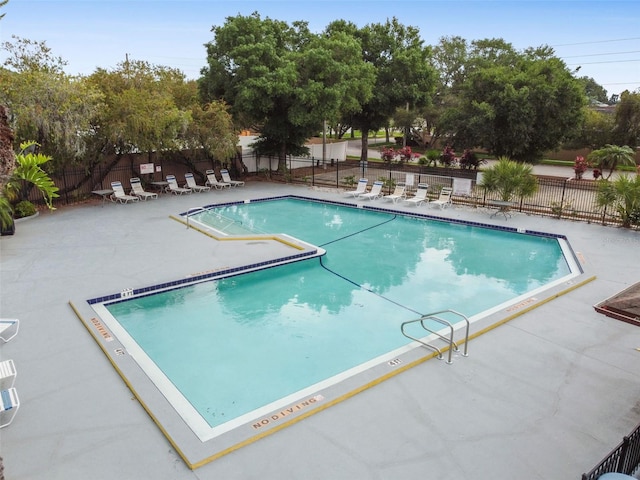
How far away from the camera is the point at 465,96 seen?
22734 mm

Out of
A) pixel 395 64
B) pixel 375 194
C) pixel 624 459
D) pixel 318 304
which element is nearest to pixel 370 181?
pixel 375 194

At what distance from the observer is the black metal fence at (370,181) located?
52.1 ft

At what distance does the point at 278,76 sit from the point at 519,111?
10.8 metres

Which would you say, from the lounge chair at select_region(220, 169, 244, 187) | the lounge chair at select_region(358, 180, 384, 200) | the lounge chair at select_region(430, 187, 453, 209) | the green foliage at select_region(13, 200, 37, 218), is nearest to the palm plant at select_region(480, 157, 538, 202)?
the lounge chair at select_region(430, 187, 453, 209)

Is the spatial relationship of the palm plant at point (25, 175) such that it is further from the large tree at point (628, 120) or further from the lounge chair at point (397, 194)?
the large tree at point (628, 120)

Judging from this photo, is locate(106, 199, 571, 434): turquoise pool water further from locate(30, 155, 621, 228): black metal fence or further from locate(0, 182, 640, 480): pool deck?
locate(30, 155, 621, 228): black metal fence

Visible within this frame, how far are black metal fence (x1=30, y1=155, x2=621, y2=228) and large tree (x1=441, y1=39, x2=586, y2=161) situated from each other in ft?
6.54

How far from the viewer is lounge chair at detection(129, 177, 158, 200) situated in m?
18.6

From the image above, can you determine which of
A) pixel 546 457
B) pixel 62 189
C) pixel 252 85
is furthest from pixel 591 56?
pixel 546 457

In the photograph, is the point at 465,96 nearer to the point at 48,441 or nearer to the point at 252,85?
the point at 252,85

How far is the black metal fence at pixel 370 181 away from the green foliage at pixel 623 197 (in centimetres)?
49

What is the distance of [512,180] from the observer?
607 inches

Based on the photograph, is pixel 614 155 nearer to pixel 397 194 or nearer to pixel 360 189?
pixel 397 194

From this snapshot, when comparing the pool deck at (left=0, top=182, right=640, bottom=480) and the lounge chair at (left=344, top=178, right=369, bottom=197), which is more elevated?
the lounge chair at (left=344, top=178, right=369, bottom=197)
